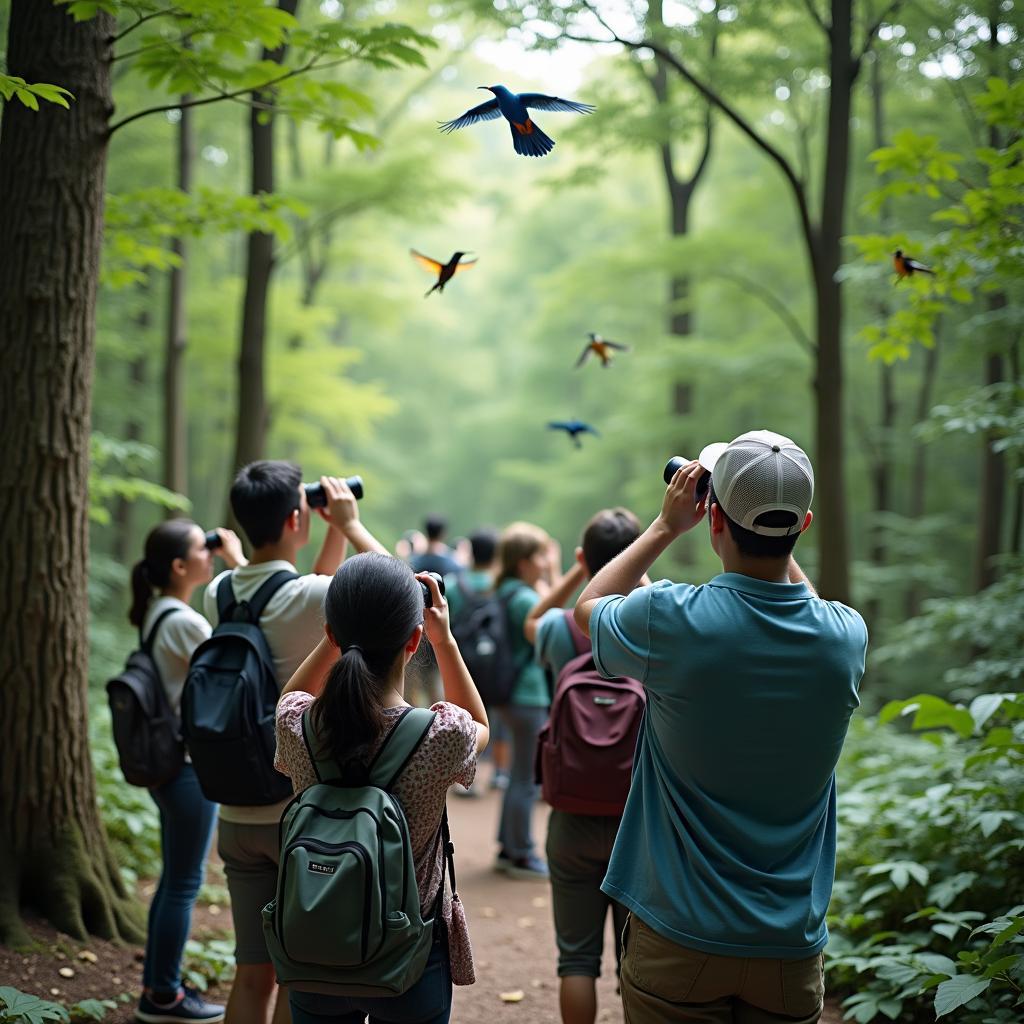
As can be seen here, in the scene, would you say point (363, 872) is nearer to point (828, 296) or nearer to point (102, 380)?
point (828, 296)

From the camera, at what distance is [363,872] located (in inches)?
77.4

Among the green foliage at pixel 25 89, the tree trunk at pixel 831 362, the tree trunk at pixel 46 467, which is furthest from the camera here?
the tree trunk at pixel 831 362

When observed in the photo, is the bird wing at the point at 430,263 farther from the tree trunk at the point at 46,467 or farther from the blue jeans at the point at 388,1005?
the blue jeans at the point at 388,1005

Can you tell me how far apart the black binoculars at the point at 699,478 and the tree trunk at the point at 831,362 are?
4.84 m

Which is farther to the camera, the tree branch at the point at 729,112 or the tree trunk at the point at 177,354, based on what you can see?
the tree trunk at the point at 177,354

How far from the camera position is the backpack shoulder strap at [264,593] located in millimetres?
3047

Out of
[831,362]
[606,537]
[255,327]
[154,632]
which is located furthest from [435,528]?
[606,537]

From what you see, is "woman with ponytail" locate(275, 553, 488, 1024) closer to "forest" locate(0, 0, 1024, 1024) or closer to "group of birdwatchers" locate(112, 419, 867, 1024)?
"group of birdwatchers" locate(112, 419, 867, 1024)

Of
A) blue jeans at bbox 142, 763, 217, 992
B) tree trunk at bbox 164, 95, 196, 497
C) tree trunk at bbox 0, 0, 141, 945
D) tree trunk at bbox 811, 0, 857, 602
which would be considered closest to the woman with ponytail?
blue jeans at bbox 142, 763, 217, 992

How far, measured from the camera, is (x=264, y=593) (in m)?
3.05

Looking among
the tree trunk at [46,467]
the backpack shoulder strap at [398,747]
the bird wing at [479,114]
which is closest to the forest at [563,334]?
the tree trunk at [46,467]

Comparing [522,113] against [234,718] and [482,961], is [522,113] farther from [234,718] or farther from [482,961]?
[482,961]

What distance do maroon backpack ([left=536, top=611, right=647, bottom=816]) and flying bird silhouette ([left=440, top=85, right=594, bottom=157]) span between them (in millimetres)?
1704

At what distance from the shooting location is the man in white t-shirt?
9.61 ft
